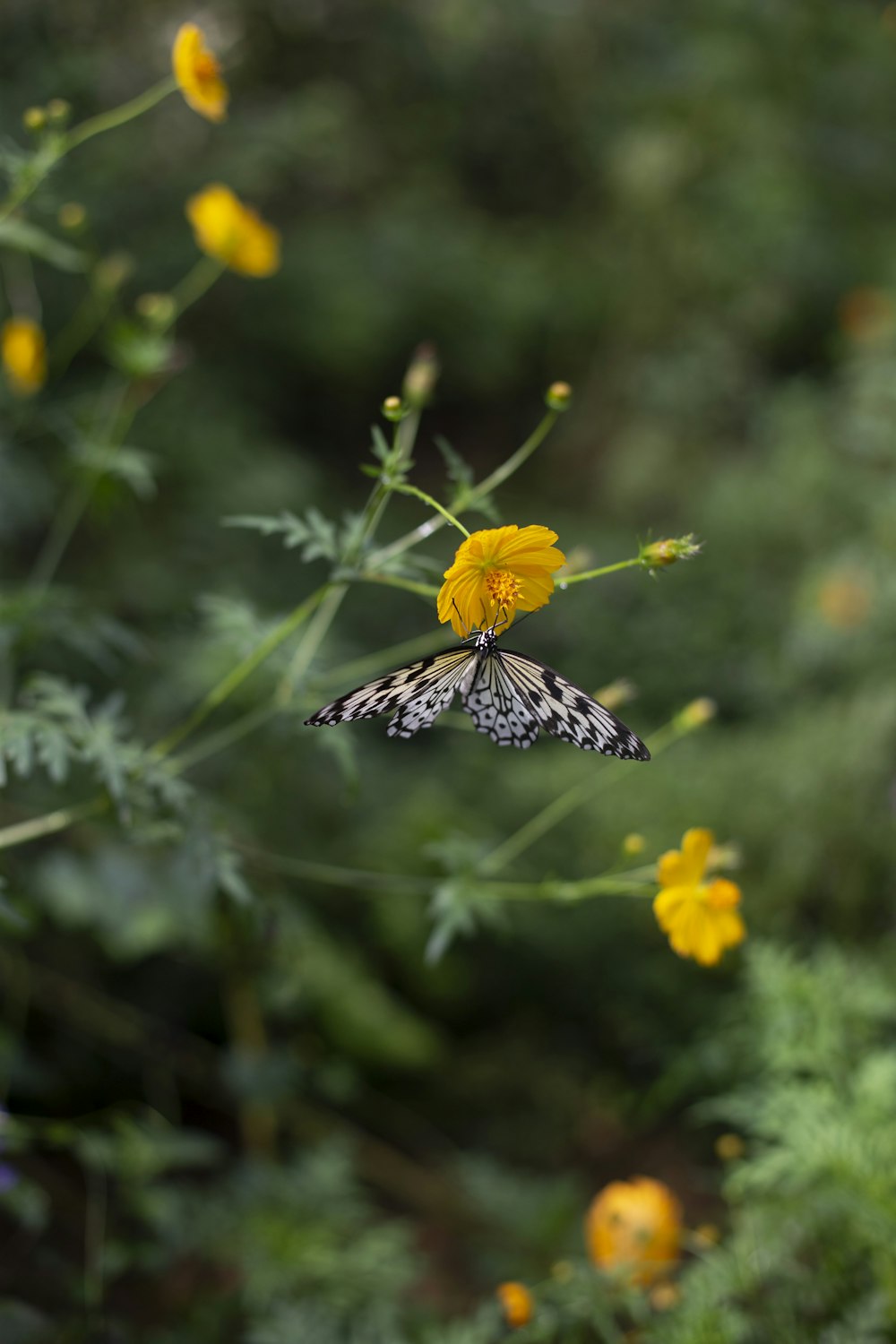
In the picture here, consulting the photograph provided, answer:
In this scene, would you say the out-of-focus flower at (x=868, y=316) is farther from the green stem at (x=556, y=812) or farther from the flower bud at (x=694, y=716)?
the flower bud at (x=694, y=716)

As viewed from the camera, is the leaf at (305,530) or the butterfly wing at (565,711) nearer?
the butterfly wing at (565,711)

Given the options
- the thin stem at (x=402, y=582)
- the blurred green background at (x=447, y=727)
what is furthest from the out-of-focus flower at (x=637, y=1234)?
the thin stem at (x=402, y=582)

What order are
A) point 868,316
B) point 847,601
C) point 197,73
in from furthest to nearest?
point 868,316 → point 847,601 → point 197,73

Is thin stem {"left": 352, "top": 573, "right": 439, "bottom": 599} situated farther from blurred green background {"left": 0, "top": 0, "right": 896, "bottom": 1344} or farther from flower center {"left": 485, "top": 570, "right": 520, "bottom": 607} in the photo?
blurred green background {"left": 0, "top": 0, "right": 896, "bottom": 1344}

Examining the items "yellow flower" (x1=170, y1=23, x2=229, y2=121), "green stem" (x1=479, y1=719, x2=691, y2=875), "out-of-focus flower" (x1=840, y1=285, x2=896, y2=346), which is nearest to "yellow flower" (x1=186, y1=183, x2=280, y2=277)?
"yellow flower" (x1=170, y1=23, x2=229, y2=121)

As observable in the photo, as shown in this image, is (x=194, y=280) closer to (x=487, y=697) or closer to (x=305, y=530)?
(x=305, y=530)

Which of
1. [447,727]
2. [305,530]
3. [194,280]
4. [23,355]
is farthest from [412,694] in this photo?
[194,280]

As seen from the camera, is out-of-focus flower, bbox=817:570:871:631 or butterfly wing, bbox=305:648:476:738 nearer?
butterfly wing, bbox=305:648:476:738
